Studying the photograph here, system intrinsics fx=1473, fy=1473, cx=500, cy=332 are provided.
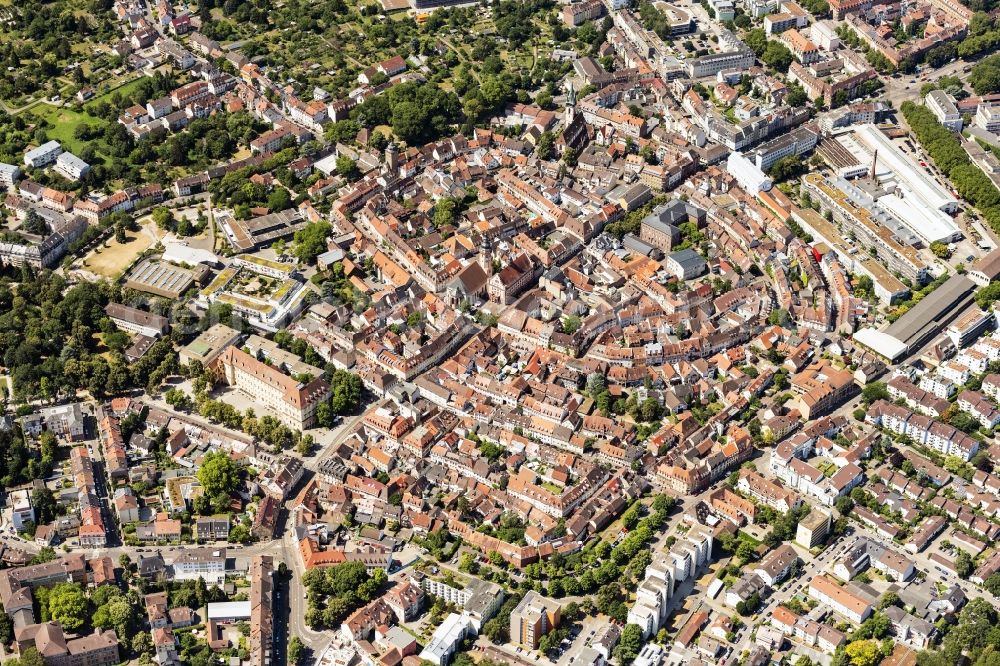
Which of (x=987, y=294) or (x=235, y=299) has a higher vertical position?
(x=987, y=294)

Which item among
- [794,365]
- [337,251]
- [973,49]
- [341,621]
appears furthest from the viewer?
[973,49]

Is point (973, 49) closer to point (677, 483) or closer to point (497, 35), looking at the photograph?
point (497, 35)

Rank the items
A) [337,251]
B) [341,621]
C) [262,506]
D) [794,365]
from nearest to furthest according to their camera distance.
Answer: [341,621], [262,506], [794,365], [337,251]

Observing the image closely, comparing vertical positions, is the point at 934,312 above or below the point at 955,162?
below

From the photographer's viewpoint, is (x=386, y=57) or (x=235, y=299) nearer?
(x=235, y=299)

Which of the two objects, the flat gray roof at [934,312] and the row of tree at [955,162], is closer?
the flat gray roof at [934,312]

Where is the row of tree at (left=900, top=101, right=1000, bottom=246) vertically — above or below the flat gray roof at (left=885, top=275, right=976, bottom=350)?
above

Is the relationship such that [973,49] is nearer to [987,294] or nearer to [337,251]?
[987,294]

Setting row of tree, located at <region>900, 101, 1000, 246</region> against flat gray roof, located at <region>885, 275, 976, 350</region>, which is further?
row of tree, located at <region>900, 101, 1000, 246</region>

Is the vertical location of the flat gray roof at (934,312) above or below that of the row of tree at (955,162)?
below

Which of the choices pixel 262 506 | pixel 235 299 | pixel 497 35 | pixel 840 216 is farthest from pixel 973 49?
pixel 262 506

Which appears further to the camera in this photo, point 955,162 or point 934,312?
point 955,162
